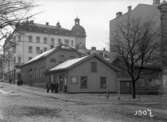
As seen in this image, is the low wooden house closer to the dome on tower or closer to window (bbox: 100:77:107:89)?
window (bbox: 100:77:107:89)

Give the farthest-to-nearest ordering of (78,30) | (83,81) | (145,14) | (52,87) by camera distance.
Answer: (78,30), (145,14), (52,87), (83,81)

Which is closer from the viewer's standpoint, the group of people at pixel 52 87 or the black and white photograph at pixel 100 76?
the black and white photograph at pixel 100 76

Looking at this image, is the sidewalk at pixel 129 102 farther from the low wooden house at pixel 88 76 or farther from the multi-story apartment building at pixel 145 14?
the multi-story apartment building at pixel 145 14

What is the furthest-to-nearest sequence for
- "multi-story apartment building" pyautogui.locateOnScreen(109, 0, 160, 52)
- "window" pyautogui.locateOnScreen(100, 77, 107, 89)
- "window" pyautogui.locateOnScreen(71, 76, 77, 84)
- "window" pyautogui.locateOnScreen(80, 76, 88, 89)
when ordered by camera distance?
"multi-story apartment building" pyautogui.locateOnScreen(109, 0, 160, 52) → "window" pyautogui.locateOnScreen(100, 77, 107, 89) → "window" pyautogui.locateOnScreen(80, 76, 88, 89) → "window" pyautogui.locateOnScreen(71, 76, 77, 84)

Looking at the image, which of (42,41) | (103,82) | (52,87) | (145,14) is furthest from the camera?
(42,41)

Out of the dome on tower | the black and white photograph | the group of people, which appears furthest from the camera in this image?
the dome on tower

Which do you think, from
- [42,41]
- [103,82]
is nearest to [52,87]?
[103,82]

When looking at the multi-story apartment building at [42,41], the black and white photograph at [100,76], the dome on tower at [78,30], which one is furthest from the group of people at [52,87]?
the dome on tower at [78,30]

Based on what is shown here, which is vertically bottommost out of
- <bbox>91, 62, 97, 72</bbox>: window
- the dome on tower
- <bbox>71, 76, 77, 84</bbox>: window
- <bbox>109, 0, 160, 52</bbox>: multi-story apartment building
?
<bbox>71, 76, 77, 84</bbox>: window

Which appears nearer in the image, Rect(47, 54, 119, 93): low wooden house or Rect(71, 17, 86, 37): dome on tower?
Rect(47, 54, 119, 93): low wooden house

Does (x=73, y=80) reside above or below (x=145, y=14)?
below

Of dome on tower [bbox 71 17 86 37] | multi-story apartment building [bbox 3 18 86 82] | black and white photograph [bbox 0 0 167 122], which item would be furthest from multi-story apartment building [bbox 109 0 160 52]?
dome on tower [bbox 71 17 86 37]

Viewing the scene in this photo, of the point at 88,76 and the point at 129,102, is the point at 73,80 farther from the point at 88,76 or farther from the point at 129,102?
the point at 129,102

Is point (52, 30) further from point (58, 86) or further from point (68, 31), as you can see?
point (58, 86)
